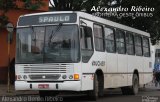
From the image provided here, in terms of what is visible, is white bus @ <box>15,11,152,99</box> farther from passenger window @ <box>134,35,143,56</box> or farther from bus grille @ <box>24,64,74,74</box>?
passenger window @ <box>134,35,143,56</box>

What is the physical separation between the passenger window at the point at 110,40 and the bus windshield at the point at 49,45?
330 cm

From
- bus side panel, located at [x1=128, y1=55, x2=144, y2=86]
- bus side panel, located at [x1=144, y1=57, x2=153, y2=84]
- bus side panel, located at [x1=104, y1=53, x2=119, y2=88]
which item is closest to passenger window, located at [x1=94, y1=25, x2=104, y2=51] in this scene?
bus side panel, located at [x1=104, y1=53, x2=119, y2=88]

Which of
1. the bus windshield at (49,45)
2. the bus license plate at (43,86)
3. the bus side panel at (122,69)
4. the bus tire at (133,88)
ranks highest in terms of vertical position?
the bus windshield at (49,45)

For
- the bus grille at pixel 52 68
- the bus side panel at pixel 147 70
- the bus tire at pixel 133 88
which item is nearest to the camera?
the bus grille at pixel 52 68

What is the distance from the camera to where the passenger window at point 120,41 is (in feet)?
72.7

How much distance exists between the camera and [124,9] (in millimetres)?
32656

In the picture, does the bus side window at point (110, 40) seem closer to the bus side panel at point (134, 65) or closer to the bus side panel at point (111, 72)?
the bus side panel at point (111, 72)

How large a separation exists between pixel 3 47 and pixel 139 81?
32.0 feet

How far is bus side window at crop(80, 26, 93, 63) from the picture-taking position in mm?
17641

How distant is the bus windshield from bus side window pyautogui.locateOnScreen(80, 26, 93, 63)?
39 cm

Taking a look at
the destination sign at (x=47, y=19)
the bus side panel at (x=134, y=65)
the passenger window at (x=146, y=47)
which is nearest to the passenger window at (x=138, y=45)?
the bus side panel at (x=134, y=65)

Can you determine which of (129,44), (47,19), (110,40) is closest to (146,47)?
(129,44)

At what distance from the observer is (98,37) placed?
63.8 ft

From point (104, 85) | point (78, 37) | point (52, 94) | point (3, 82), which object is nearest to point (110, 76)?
point (104, 85)
